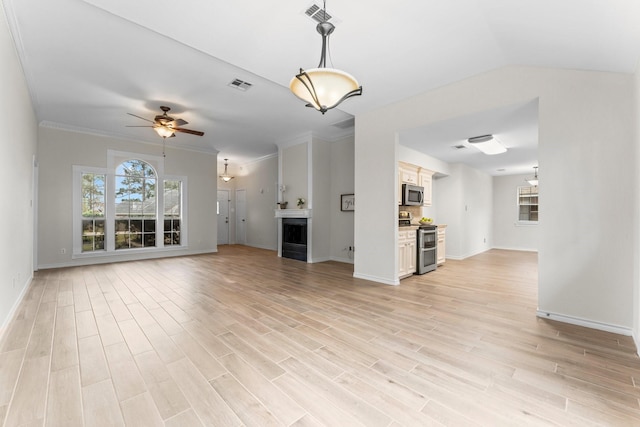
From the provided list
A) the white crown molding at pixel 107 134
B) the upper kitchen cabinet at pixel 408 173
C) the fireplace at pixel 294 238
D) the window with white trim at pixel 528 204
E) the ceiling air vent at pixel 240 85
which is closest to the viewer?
the ceiling air vent at pixel 240 85

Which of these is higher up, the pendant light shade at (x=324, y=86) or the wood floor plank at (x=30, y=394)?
the pendant light shade at (x=324, y=86)

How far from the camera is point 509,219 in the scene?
9.31 metres

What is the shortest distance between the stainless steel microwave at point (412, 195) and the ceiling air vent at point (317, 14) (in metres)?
3.59

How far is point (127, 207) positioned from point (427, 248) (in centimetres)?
694

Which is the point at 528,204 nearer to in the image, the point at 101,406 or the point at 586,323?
the point at 586,323

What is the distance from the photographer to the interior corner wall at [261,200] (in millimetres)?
8914

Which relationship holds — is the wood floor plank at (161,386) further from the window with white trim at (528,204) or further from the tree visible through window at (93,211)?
the window with white trim at (528,204)

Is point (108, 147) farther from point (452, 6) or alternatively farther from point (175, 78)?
point (452, 6)

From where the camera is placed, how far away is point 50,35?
9.45 ft

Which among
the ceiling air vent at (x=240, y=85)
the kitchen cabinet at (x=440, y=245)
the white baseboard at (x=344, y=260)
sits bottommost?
the white baseboard at (x=344, y=260)

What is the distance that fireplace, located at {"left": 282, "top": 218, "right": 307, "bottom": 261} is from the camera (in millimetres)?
6727

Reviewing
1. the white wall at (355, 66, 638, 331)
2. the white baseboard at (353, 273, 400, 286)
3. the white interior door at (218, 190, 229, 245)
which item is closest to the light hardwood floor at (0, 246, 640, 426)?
the white wall at (355, 66, 638, 331)

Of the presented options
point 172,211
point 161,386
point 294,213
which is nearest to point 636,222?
point 161,386

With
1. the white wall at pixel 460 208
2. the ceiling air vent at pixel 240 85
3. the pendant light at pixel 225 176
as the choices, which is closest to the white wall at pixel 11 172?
the ceiling air vent at pixel 240 85
